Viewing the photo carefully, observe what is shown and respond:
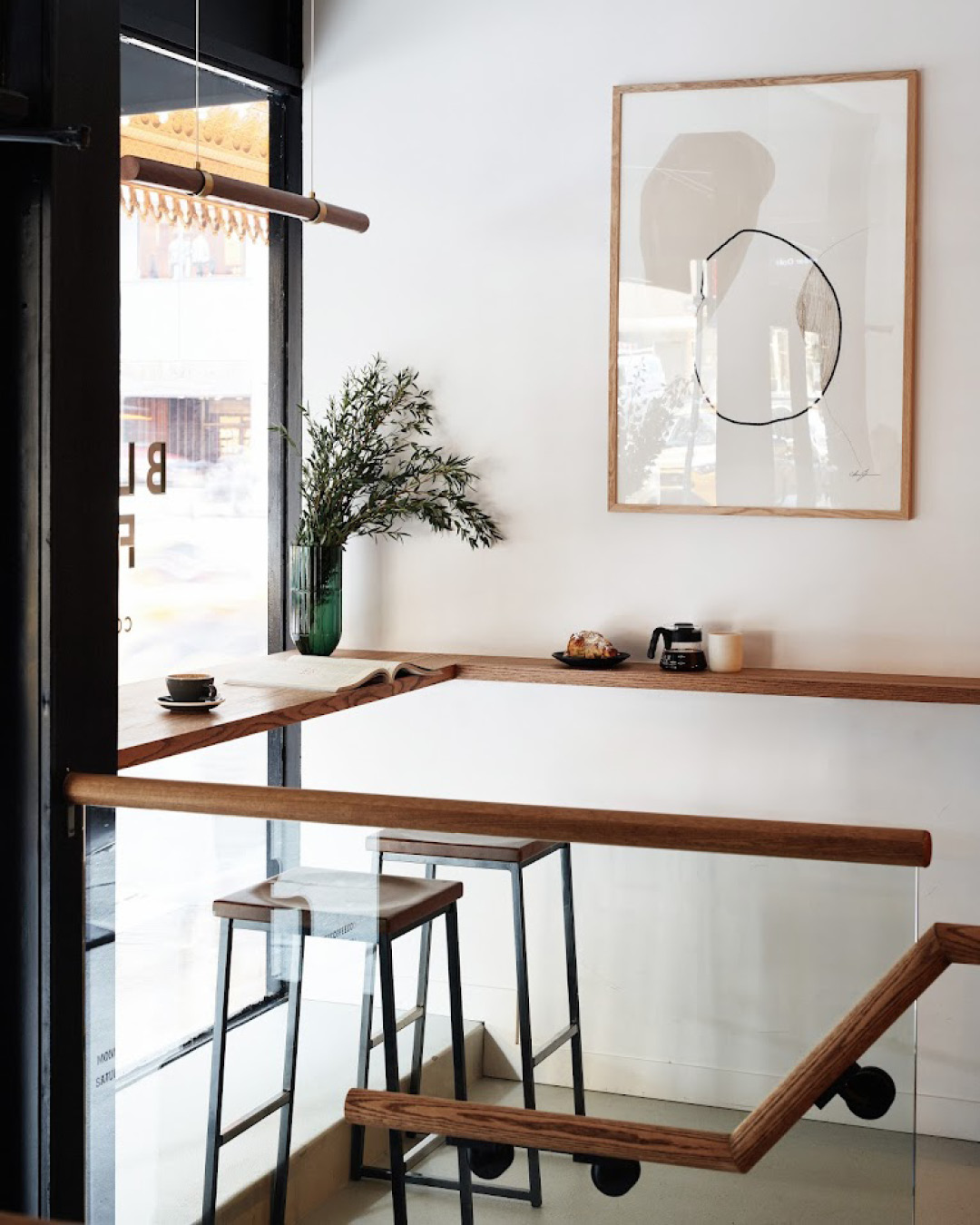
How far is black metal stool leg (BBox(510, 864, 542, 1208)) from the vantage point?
1.78 meters

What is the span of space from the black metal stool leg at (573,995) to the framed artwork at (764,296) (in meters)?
1.85

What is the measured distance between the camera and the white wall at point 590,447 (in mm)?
3395

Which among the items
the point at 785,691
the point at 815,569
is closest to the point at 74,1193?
the point at 785,691

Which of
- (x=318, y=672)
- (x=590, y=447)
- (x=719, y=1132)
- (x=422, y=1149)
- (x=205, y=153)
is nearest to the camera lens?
(x=719, y=1132)

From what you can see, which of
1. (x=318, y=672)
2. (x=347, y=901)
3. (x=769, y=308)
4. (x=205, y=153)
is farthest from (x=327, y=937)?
(x=205, y=153)

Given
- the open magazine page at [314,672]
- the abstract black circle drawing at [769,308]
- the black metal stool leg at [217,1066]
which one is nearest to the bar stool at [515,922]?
the black metal stool leg at [217,1066]

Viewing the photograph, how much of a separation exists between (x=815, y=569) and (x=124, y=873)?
6.43 feet

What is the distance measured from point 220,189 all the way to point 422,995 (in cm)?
172

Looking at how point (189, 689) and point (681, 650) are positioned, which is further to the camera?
point (681, 650)

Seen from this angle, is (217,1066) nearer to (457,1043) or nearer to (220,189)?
(457,1043)

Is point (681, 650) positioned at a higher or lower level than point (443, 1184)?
higher

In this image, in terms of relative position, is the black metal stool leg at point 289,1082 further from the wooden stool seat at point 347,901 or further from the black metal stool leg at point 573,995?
the black metal stool leg at point 573,995

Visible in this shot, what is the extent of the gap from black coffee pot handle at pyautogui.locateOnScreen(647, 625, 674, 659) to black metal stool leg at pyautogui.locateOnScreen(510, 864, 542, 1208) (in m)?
1.67

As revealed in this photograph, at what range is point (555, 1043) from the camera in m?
1.79
